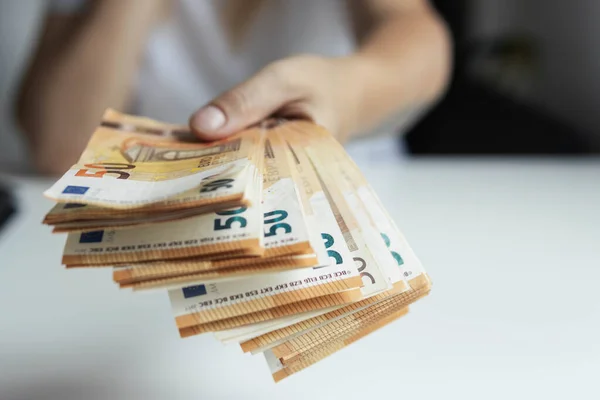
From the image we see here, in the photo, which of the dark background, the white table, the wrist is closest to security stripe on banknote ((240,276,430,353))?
the white table

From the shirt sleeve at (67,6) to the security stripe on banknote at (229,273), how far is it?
93cm

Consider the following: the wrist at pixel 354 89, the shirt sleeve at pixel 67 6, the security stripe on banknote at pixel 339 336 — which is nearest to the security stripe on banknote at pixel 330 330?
the security stripe on banknote at pixel 339 336

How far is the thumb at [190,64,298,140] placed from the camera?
1.59 feet

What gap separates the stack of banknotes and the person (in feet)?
1.09

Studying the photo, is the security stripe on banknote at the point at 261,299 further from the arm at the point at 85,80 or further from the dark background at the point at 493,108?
the dark background at the point at 493,108

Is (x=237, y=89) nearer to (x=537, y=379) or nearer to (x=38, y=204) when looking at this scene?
(x=537, y=379)

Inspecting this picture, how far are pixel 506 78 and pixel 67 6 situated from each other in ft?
4.32

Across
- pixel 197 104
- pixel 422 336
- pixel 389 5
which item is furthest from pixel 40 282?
pixel 389 5

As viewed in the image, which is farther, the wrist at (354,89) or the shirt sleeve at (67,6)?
the shirt sleeve at (67,6)

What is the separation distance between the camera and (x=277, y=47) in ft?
3.68

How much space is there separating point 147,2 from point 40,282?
0.59 metres

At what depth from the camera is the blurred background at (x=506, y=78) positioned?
4.83ft

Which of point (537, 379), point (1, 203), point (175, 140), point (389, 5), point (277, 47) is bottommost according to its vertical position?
point (537, 379)

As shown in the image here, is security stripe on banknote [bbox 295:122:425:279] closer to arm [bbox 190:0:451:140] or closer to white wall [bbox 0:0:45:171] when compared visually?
arm [bbox 190:0:451:140]
